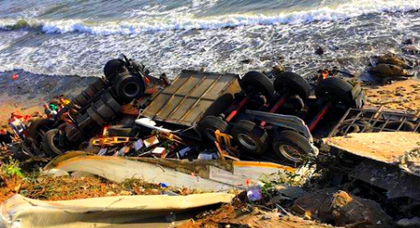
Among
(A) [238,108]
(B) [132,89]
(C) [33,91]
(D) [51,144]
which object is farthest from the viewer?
(C) [33,91]

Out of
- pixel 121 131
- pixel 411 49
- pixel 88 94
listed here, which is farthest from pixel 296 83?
pixel 411 49

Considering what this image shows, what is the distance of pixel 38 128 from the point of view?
35.7 ft

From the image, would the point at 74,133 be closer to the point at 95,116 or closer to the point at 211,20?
the point at 95,116

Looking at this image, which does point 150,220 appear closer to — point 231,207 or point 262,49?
point 231,207

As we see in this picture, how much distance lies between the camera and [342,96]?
7.50m

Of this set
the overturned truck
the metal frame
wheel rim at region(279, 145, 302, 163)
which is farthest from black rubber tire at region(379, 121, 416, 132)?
A: the overturned truck

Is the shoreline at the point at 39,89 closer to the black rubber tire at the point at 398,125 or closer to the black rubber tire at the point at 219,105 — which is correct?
the black rubber tire at the point at 398,125

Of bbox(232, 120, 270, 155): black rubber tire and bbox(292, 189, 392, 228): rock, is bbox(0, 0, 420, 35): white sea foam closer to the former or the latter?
bbox(232, 120, 270, 155): black rubber tire

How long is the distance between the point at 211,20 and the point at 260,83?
1145 cm

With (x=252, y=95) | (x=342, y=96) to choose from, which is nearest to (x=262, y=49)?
(x=252, y=95)

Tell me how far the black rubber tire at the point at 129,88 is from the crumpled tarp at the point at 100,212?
5.85 m

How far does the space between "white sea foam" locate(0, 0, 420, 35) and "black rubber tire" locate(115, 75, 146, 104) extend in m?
8.88

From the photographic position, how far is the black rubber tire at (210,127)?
7841mm

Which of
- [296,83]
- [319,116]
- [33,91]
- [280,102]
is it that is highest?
[296,83]
